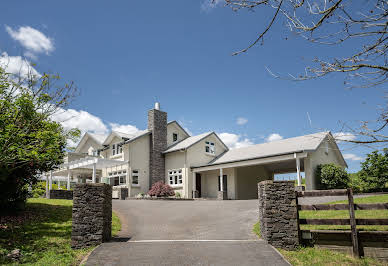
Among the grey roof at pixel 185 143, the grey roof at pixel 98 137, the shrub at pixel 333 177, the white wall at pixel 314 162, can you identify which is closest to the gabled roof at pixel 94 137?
the grey roof at pixel 98 137

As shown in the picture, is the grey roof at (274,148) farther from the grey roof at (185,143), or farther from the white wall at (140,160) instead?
the white wall at (140,160)

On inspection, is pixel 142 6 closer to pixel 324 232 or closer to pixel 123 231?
pixel 123 231

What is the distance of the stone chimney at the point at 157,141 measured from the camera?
1166 inches

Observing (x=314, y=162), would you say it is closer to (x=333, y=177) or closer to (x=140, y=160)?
(x=333, y=177)

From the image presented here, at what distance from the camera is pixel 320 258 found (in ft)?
25.8

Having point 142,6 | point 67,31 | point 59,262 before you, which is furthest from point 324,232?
point 67,31

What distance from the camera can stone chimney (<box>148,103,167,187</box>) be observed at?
1166 inches

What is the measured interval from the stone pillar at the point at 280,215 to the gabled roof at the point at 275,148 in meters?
13.1

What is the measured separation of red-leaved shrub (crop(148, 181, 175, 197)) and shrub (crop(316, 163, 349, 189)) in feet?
38.4

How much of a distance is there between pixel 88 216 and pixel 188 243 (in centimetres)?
289

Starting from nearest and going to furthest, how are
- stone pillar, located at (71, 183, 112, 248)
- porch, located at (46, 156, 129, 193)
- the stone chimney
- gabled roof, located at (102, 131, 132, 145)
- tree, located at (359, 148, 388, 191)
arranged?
stone pillar, located at (71, 183, 112, 248), tree, located at (359, 148, 388, 191), porch, located at (46, 156, 129, 193), gabled roof, located at (102, 131, 132, 145), the stone chimney

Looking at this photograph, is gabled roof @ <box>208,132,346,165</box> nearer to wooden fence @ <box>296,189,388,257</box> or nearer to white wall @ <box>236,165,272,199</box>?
white wall @ <box>236,165,272,199</box>

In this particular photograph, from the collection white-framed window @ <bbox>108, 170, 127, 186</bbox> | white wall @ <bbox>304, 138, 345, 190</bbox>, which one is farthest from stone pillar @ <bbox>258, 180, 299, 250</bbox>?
white-framed window @ <bbox>108, 170, 127, 186</bbox>

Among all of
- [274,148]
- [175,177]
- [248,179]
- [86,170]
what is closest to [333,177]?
[274,148]
